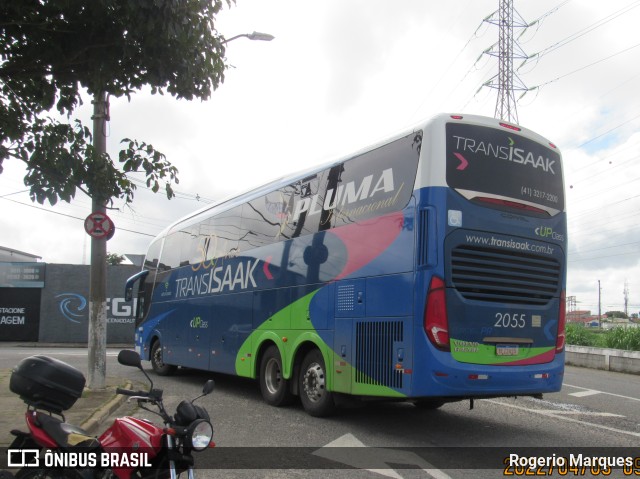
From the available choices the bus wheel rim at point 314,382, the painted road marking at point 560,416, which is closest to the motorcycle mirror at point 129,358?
the bus wheel rim at point 314,382

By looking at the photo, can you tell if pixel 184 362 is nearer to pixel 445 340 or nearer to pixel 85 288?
pixel 445 340

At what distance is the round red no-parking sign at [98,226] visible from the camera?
1065 centimetres

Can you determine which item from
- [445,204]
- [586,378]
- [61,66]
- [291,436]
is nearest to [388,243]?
[445,204]

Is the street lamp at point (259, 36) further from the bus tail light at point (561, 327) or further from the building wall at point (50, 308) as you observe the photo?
the building wall at point (50, 308)

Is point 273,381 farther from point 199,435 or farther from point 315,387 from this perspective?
point 199,435

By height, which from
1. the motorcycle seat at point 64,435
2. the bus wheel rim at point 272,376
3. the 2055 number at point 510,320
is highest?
the 2055 number at point 510,320

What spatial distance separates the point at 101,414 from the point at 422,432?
442cm

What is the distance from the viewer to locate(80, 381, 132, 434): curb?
7.18m

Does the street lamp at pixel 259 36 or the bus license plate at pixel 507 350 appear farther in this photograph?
the street lamp at pixel 259 36

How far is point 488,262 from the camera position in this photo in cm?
708

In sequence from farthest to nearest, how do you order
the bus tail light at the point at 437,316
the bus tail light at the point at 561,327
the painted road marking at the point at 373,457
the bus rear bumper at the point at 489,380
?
the bus tail light at the point at 561,327
the bus tail light at the point at 437,316
the bus rear bumper at the point at 489,380
the painted road marking at the point at 373,457

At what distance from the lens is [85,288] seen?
95.3ft

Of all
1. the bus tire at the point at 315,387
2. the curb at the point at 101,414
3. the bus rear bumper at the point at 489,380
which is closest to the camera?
the bus rear bumper at the point at 489,380

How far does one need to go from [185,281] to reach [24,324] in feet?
64.0
